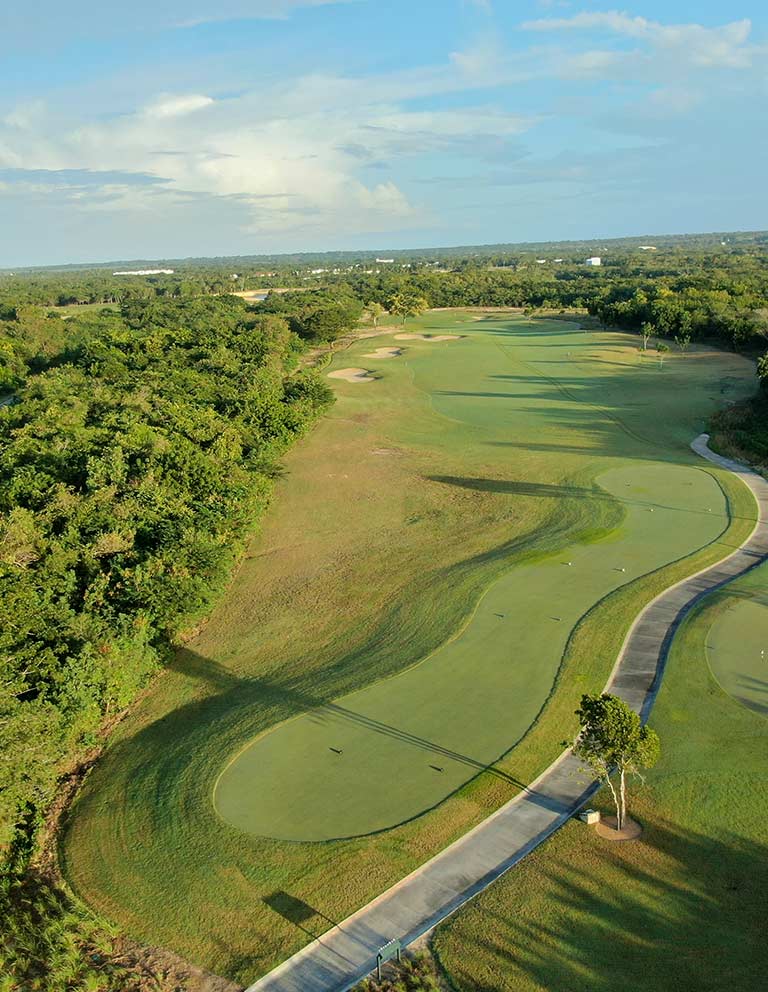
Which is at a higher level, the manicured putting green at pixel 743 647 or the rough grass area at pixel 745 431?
the rough grass area at pixel 745 431

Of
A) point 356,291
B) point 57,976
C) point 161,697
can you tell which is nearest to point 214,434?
point 161,697

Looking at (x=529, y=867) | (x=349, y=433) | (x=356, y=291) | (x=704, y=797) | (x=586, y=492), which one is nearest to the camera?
(x=529, y=867)

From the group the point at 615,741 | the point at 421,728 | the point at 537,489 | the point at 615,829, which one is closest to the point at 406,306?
the point at 537,489

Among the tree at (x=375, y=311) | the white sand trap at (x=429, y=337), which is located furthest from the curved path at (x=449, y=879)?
the tree at (x=375, y=311)

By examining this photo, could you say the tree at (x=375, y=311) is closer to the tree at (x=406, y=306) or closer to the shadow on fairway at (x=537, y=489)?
the tree at (x=406, y=306)

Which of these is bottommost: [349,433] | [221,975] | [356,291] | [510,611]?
[221,975]

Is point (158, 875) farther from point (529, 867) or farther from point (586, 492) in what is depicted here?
point (586, 492)

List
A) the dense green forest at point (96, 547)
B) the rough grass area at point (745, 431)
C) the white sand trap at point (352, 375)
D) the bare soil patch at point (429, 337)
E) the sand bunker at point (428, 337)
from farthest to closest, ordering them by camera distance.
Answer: the sand bunker at point (428, 337) → the bare soil patch at point (429, 337) → the white sand trap at point (352, 375) → the rough grass area at point (745, 431) → the dense green forest at point (96, 547)
